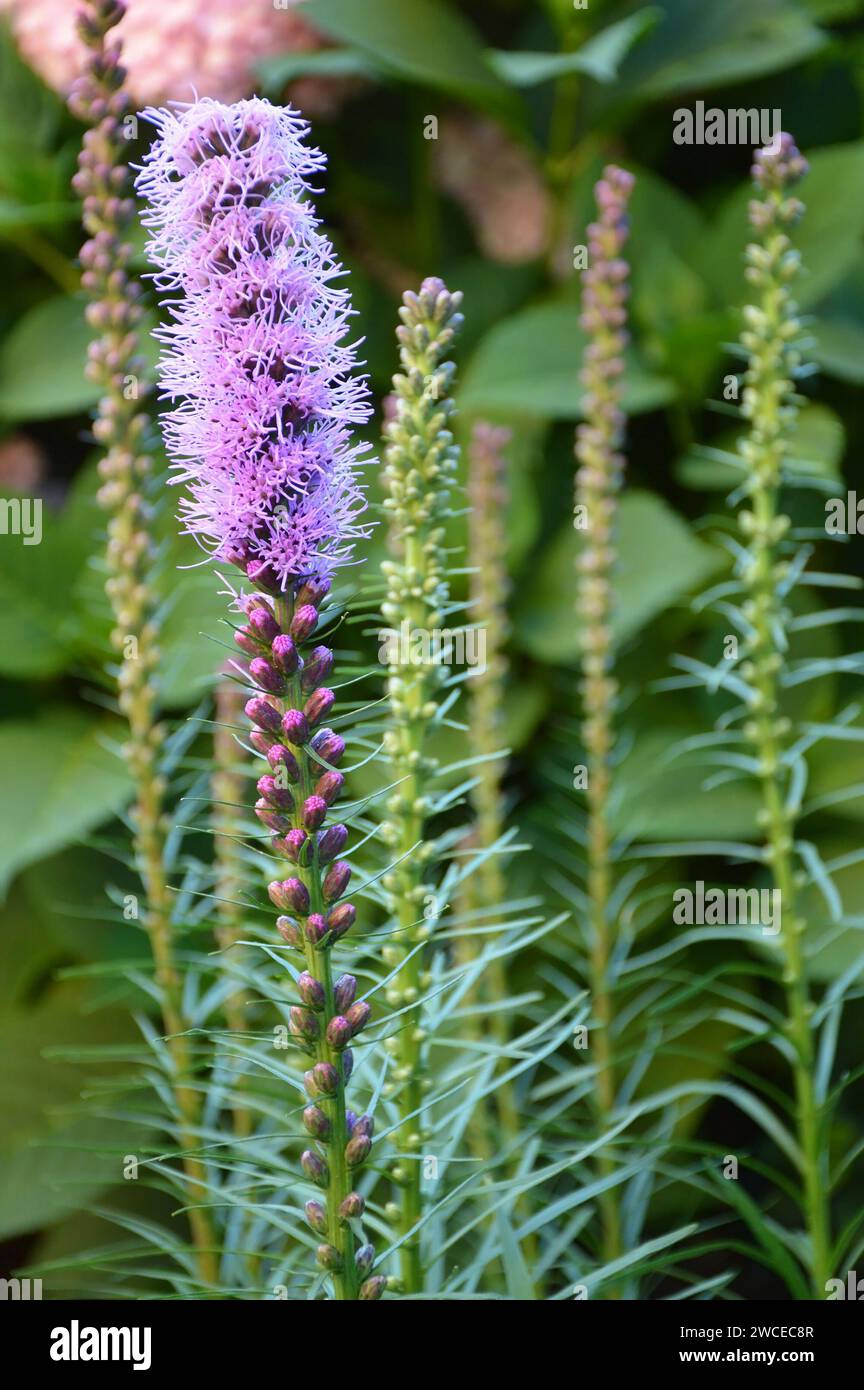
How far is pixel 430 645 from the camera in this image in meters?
0.55

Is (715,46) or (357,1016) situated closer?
(357,1016)

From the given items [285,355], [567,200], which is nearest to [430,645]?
[285,355]

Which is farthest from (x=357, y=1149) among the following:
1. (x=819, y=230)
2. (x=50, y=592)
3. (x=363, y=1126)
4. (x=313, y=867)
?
(x=819, y=230)

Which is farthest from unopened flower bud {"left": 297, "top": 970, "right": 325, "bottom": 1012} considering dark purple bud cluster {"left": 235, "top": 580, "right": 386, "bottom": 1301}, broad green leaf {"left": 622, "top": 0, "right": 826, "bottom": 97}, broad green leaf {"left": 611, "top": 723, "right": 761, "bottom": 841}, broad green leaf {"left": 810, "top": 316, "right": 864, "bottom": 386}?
broad green leaf {"left": 622, "top": 0, "right": 826, "bottom": 97}

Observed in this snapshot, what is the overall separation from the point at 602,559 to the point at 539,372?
0.24m

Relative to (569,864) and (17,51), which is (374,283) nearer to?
(17,51)

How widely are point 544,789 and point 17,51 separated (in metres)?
0.73

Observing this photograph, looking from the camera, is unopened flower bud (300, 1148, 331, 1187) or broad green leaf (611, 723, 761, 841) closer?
unopened flower bud (300, 1148, 331, 1187)

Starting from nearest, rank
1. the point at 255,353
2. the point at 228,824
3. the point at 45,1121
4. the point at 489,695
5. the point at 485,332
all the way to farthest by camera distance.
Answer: the point at 255,353 → the point at 228,824 → the point at 489,695 → the point at 45,1121 → the point at 485,332

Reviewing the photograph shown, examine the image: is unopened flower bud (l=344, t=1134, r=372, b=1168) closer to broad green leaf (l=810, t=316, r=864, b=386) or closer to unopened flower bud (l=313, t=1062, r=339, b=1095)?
unopened flower bud (l=313, t=1062, r=339, b=1095)

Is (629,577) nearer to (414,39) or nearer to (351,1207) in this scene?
(414,39)

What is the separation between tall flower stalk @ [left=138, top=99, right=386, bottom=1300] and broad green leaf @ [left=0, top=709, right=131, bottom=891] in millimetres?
401

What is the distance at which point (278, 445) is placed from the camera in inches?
17.2

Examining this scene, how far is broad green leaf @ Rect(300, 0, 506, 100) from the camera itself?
36.4 inches
